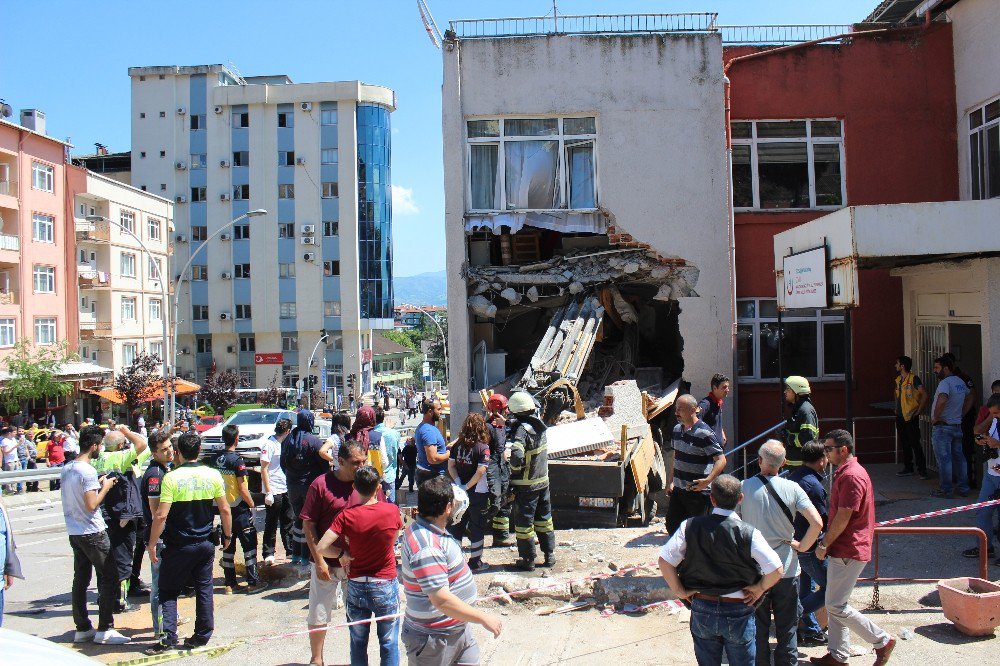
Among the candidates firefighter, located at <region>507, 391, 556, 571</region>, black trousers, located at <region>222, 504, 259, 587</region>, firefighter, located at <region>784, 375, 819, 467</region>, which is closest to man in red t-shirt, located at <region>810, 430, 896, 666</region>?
firefighter, located at <region>784, 375, 819, 467</region>

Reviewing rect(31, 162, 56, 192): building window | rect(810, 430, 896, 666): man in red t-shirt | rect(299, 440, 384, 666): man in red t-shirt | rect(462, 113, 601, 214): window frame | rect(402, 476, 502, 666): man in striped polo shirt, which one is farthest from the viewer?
rect(31, 162, 56, 192): building window

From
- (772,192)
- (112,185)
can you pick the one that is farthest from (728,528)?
(112,185)

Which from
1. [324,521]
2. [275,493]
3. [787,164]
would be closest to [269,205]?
[787,164]

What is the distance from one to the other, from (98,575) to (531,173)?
968 cm

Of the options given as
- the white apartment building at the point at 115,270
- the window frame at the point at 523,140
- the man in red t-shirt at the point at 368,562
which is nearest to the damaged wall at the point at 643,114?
the window frame at the point at 523,140

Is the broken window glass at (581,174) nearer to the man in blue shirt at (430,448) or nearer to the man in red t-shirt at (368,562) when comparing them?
the man in blue shirt at (430,448)

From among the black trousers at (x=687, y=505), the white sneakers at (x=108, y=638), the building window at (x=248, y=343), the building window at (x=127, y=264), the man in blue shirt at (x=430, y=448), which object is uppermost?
the building window at (x=127, y=264)

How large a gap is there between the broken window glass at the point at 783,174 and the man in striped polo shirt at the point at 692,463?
844 cm

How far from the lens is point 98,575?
6438 millimetres

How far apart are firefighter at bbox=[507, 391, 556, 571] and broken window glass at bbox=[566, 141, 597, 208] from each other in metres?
7.02

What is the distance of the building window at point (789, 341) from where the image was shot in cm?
1384

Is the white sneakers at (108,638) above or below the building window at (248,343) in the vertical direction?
below

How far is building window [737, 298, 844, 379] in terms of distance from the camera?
13.8 metres

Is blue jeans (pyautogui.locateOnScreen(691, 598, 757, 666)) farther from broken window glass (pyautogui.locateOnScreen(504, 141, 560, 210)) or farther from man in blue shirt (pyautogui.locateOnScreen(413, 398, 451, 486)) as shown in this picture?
broken window glass (pyautogui.locateOnScreen(504, 141, 560, 210))
